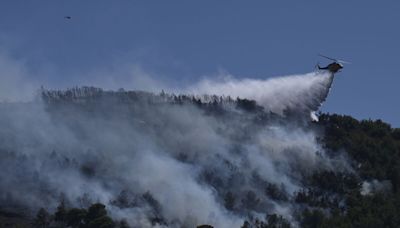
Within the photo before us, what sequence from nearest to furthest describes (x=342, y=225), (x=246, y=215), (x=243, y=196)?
(x=342, y=225)
(x=246, y=215)
(x=243, y=196)

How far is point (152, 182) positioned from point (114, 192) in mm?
8971

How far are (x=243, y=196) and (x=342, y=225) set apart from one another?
99.2 ft

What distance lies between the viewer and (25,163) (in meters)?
199

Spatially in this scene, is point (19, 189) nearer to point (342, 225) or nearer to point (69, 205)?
point (69, 205)

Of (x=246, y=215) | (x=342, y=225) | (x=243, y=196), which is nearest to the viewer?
(x=342, y=225)

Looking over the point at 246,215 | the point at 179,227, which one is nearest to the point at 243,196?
the point at 246,215

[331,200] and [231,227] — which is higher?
[331,200]

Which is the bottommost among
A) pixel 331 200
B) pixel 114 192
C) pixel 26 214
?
pixel 26 214

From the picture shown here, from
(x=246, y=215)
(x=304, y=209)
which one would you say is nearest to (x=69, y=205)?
(x=246, y=215)

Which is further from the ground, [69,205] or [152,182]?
[152,182]

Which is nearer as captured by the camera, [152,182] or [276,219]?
[276,219]

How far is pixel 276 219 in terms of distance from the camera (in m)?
179

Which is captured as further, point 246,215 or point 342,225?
point 246,215

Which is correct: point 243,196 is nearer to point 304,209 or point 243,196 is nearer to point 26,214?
point 304,209
